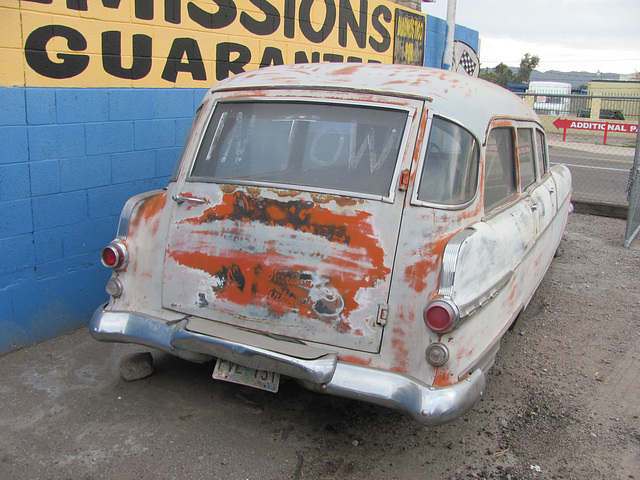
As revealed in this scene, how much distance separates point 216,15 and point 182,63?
604 mm

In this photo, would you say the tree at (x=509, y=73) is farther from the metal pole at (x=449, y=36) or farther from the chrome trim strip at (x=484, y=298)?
the chrome trim strip at (x=484, y=298)

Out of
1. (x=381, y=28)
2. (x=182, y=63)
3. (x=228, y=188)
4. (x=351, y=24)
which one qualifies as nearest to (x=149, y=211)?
(x=228, y=188)

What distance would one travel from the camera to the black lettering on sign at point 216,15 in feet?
17.3

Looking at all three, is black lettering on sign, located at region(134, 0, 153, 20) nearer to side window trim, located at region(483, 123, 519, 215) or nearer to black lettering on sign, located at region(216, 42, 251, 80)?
black lettering on sign, located at region(216, 42, 251, 80)

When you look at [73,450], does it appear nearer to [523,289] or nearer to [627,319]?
[523,289]

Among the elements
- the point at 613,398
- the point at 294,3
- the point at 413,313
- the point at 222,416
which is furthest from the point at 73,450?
the point at 294,3

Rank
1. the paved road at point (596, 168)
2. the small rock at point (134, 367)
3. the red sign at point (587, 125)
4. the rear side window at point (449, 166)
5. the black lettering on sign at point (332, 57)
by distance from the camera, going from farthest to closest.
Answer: the red sign at point (587, 125), the paved road at point (596, 168), the black lettering on sign at point (332, 57), the small rock at point (134, 367), the rear side window at point (449, 166)

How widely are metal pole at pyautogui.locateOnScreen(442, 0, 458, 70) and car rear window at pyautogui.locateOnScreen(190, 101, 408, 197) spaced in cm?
692

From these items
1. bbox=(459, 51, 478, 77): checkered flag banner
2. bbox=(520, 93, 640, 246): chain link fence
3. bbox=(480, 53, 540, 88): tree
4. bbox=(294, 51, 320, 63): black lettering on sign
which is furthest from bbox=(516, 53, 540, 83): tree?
bbox=(294, 51, 320, 63): black lettering on sign

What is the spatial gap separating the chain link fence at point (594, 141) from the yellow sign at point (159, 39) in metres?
5.63

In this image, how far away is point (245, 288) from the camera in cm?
326

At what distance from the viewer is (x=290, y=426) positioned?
135 inches

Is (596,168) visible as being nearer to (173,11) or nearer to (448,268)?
(173,11)

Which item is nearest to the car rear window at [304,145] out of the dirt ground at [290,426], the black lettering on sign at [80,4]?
the dirt ground at [290,426]
